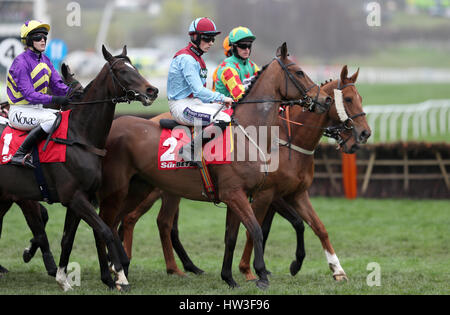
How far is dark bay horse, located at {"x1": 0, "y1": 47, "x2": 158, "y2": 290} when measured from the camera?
6855mm

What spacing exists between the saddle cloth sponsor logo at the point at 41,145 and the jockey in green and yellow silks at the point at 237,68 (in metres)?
1.68

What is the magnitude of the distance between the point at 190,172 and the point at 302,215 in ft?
4.71

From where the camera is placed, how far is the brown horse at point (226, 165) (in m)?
7.10

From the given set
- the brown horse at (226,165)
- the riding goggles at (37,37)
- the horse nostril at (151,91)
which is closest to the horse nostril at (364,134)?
the brown horse at (226,165)

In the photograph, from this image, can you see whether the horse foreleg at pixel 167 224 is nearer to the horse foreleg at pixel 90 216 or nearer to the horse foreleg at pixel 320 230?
the horse foreleg at pixel 320 230

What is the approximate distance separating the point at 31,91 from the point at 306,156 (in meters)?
2.85

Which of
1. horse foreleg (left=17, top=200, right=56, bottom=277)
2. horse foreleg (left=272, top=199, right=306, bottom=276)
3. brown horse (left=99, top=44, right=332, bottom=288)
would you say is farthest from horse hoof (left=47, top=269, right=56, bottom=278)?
horse foreleg (left=272, top=199, right=306, bottom=276)

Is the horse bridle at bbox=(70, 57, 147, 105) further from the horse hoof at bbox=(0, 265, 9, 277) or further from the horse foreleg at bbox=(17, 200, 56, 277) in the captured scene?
the horse hoof at bbox=(0, 265, 9, 277)

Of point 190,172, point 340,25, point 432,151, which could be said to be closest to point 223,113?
point 190,172

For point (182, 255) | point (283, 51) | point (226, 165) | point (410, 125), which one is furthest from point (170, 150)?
point (410, 125)

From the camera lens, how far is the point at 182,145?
734cm

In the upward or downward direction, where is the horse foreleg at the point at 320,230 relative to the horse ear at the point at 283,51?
downward

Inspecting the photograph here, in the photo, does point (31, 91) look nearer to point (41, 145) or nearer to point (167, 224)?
point (41, 145)

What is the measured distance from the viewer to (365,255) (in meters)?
9.61
